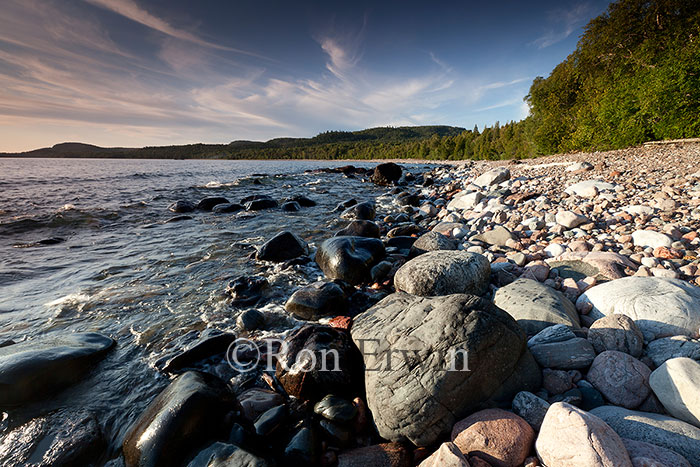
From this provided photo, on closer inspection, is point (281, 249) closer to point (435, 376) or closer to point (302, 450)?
point (302, 450)

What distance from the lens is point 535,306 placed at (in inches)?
130

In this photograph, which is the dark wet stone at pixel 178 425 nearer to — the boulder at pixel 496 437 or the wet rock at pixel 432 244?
the boulder at pixel 496 437

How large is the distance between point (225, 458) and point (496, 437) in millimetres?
2127

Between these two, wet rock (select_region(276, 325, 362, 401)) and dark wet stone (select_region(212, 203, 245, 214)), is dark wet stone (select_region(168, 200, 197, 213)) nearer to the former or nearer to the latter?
dark wet stone (select_region(212, 203, 245, 214))

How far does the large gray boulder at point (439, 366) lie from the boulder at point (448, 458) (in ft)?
1.29

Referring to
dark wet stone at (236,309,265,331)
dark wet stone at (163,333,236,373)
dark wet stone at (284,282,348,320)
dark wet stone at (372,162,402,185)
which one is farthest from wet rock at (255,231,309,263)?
dark wet stone at (372,162,402,185)

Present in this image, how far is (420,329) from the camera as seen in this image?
2.67 meters

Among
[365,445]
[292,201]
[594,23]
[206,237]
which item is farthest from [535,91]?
[365,445]

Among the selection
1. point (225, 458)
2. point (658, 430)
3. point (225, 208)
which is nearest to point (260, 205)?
point (225, 208)

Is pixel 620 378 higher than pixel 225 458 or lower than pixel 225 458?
higher

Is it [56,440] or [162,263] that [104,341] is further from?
[162,263]

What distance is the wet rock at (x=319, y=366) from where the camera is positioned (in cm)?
287

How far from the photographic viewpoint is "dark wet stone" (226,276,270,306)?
4886 millimetres

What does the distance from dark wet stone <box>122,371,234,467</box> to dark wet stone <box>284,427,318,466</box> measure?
680 mm
